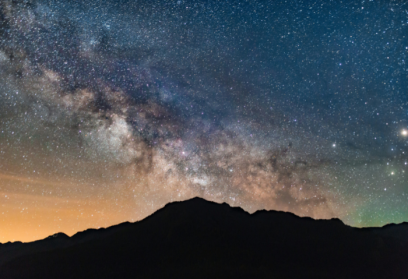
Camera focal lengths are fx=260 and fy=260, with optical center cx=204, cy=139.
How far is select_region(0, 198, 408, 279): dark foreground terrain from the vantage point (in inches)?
1150

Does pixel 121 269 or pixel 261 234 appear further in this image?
pixel 261 234

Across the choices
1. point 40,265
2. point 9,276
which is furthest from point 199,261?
point 9,276

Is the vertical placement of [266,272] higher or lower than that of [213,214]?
lower

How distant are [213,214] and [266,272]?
1036 centimetres

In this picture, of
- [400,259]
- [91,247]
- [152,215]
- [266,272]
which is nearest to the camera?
[266,272]

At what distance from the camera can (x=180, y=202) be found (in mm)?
39188

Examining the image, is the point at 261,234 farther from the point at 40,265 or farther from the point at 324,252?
the point at 40,265

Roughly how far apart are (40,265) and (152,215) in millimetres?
16804

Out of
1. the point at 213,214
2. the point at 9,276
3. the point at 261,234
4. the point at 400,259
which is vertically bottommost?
the point at 9,276

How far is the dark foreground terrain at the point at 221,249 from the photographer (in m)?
29.2

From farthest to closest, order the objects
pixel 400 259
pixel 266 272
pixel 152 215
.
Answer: pixel 152 215
pixel 400 259
pixel 266 272

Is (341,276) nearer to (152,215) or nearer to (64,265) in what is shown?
(152,215)

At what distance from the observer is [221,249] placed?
31.1 m

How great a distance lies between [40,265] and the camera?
120 feet
